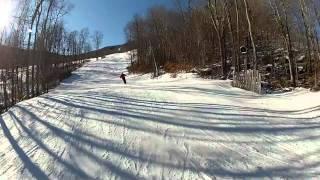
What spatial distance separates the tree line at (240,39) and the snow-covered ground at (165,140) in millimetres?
11287

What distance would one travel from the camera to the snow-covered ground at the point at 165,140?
865 cm

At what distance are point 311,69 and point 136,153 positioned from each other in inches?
1064

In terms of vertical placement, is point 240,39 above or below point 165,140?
above

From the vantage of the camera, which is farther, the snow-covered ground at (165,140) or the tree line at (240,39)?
the tree line at (240,39)

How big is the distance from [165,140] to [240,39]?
3455cm

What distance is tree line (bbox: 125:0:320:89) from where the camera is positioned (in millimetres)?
32438

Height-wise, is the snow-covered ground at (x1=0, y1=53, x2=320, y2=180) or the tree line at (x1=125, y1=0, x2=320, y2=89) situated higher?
the tree line at (x1=125, y1=0, x2=320, y2=89)

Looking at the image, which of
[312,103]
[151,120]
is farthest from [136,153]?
[312,103]

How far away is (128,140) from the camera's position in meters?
10.8

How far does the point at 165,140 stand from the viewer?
10586mm

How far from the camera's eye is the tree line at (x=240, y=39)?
106 ft

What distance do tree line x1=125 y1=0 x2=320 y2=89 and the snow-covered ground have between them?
1129 cm

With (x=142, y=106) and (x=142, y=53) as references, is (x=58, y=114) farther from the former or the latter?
(x=142, y=53)

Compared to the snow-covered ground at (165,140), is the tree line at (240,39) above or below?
above
